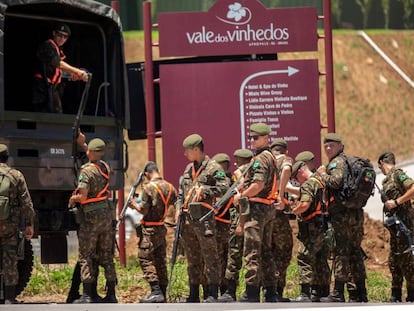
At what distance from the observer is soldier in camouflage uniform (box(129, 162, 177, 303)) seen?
13828 mm

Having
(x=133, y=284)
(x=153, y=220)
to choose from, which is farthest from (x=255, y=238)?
(x=133, y=284)

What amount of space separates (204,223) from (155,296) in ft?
3.87

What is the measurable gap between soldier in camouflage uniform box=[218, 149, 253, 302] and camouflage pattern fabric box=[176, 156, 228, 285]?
0.80 feet

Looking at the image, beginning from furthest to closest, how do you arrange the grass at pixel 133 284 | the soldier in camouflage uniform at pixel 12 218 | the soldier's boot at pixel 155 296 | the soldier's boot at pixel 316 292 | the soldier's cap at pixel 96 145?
the grass at pixel 133 284 < the soldier's boot at pixel 155 296 < the soldier's boot at pixel 316 292 < the soldier's cap at pixel 96 145 < the soldier in camouflage uniform at pixel 12 218

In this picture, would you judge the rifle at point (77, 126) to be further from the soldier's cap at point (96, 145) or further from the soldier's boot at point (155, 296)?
the soldier's boot at point (155, 296)

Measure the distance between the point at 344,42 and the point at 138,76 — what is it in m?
38.9

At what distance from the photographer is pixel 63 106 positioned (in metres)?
15.1

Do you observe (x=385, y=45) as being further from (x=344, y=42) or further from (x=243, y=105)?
(x=243, y=105)

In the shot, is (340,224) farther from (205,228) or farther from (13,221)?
(13,221)

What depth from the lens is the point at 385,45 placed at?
55875 millimetres

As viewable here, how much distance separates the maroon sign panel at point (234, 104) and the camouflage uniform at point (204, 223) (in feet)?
11.7

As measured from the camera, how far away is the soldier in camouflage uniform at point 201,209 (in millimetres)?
13156

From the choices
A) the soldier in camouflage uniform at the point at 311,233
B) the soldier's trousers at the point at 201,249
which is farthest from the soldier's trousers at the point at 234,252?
the soldier in camouflage uniform at the point at 311,233

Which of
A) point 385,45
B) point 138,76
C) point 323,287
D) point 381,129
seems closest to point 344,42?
point 385,45
